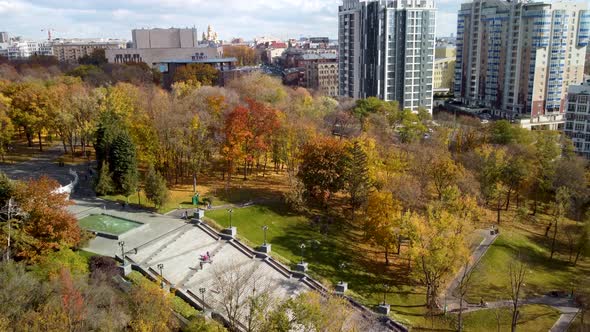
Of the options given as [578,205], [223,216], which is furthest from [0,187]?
[578,205]

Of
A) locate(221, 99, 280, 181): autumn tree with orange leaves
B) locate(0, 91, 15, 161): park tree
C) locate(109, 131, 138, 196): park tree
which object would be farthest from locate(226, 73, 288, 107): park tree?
locate(0, 91, 15, 161): park tree

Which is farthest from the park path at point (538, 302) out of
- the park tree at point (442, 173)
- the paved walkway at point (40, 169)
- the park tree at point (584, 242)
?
the paved walkway at point (40, 169)

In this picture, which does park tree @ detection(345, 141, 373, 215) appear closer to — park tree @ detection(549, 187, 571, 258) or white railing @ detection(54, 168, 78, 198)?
park tree @ detection(549, 187, 571, 258)

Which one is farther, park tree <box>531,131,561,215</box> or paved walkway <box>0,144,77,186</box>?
park tree <box>531,131,561,215</box>

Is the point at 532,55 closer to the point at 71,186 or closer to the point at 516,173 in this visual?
the point at 516,173

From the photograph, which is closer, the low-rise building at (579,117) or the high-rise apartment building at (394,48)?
the low-rise building at (579,117)

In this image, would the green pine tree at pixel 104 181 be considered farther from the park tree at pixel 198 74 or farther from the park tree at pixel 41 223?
the park tree at pixel 198 74

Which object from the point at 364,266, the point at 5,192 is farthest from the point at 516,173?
the point at 5,192
